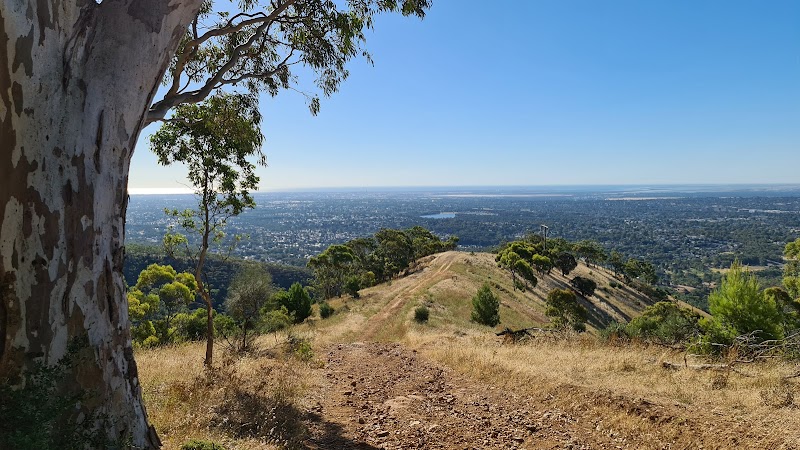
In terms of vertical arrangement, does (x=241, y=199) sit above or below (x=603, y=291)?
above

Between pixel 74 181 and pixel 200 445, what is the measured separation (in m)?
2.48

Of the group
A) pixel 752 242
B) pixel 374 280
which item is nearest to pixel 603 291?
pixel 374 280

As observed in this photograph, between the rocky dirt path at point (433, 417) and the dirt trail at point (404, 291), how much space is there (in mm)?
11970

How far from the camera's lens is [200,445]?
146 inches

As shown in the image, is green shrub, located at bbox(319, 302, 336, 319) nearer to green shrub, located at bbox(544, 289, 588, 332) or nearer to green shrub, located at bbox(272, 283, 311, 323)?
green shrub, located at bbox(272, 283, 311, 323)

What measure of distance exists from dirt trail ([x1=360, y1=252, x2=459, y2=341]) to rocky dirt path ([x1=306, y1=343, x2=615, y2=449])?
11970mm

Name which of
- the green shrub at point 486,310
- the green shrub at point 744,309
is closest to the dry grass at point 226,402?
the green shrub at point 744,309

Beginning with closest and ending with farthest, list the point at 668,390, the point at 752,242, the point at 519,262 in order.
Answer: the point at 668,390, the point at 519,262, the point at 752,242

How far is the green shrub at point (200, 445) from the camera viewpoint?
3.67 metres

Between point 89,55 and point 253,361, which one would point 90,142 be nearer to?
point 89,55

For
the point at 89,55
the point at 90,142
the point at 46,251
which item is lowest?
the point at 46,251

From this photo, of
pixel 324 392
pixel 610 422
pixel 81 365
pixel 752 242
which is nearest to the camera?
pixel 81 365

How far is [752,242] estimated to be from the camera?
4820 inches

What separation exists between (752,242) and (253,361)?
514 feet
